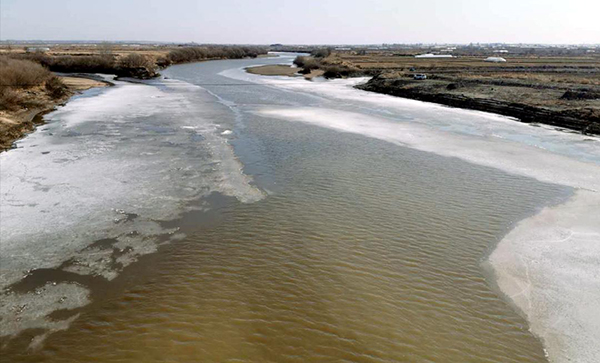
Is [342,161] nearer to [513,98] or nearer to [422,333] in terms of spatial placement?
[422,333]

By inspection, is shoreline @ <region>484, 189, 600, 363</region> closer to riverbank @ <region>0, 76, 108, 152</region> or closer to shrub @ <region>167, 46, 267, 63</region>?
riverbank @ <region>0, 76, 108, 152</region>

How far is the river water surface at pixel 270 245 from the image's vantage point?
6574mm

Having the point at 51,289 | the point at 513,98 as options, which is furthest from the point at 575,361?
the point at 513,98

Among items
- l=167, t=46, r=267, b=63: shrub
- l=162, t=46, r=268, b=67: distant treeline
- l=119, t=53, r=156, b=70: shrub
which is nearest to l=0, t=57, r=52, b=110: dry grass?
l=119, t=53, r=156, b=70: shrub

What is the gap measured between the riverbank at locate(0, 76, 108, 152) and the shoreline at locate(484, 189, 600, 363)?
19.6 m

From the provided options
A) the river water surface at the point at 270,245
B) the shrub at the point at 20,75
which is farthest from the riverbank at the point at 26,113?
the river water surface at the point at 270,245

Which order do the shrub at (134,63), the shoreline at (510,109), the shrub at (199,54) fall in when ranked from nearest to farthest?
the shoreline at (510,109) → the shrub at (134,63) → the shrub at (199,54)

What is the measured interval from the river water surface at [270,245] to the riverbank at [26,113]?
4.22 ft

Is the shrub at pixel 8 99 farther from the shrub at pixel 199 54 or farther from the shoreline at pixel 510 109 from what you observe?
the shrub at pixel 199 54

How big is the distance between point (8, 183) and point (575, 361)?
51.7 ft

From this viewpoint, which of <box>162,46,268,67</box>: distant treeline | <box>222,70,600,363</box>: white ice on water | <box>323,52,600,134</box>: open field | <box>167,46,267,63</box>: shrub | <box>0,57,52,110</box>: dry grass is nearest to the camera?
<box>222,70,600,363</box>: white ice on water

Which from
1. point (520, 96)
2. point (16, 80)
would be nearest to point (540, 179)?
point (520, 96)

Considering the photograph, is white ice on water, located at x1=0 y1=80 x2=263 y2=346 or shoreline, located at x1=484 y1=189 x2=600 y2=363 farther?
white ice on water, located at x1=0 y1=80 x2=263 y2=346

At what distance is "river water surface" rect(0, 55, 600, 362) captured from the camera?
21.6 feet
